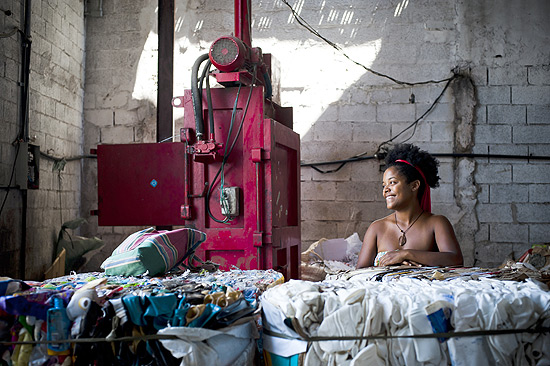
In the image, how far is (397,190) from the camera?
3.49 m

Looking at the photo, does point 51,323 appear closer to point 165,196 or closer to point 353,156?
point 165,196

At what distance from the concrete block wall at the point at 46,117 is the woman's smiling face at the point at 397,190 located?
3.27m

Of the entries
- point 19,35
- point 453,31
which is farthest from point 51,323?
point 453,31

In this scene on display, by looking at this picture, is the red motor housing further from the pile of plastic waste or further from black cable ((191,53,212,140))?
the pile of plastic waste

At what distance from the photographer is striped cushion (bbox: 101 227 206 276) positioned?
2.38 m

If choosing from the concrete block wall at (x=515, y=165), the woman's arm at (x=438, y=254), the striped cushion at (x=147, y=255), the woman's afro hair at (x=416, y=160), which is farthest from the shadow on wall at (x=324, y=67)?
the striped cushion at (x=147, y=255)

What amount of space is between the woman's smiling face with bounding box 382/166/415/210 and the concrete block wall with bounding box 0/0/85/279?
3266 millimetres

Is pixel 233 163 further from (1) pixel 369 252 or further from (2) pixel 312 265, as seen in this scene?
(2) pixel 312 265

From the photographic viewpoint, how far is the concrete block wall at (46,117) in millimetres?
4613

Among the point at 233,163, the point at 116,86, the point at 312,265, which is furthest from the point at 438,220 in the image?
the point at 116,86

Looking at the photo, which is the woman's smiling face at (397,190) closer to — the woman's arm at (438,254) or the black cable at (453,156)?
the woman's arm at (438,254)

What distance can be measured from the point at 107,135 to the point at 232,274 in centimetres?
408

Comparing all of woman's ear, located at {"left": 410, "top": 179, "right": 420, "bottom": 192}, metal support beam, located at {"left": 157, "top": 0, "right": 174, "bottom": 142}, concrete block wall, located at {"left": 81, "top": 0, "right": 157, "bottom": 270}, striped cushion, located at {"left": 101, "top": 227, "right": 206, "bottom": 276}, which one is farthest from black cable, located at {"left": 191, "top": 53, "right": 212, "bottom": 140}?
concrete block wall, located at {"left": 81, "top": 0, "right": 157, "bottom": 270}

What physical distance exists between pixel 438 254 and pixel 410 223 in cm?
36
